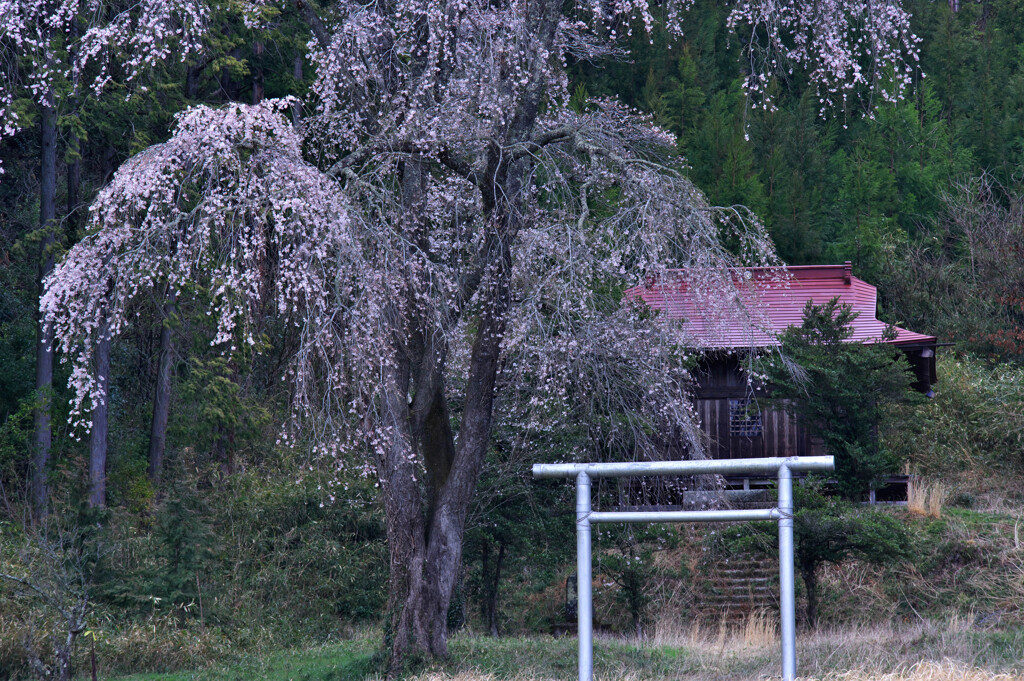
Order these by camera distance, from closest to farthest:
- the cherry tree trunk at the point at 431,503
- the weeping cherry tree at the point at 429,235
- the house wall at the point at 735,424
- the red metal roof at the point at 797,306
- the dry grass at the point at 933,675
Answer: the dry grass at the point at 933,675 → the weeping cherry tree at the point at 429,235 → the cherry tree trunk at the point at 431,503 → the red metal roof at the point at 797,306 → the house wall at the point at 735,424

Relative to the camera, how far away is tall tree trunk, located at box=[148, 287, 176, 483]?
16.5 meters

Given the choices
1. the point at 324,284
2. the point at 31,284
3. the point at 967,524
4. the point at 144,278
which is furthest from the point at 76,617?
the point at 967,524

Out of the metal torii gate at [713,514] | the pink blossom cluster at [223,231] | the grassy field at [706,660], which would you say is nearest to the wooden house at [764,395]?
the grassy field at [706,660]

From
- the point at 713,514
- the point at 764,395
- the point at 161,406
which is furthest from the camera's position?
the point at 764,395

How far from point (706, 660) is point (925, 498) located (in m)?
7.53

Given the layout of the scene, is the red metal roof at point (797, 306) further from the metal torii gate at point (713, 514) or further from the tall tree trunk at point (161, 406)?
the tall tree trunk at point (161, 406)

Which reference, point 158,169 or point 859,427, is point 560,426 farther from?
point 158,169

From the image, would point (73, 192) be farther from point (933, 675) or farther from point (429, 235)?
point (933, 675)

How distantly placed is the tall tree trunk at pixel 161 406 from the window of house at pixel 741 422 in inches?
384

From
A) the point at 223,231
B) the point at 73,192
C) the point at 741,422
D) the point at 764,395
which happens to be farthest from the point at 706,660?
the point at 73,192

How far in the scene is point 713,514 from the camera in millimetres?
6133

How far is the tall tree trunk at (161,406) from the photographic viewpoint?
54.0ft

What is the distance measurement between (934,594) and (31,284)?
1542cm

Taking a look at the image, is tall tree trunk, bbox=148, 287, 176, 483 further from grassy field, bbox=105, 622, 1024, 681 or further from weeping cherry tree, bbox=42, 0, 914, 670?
weeping cherry tree, bbox=42, 0, 914, 670
